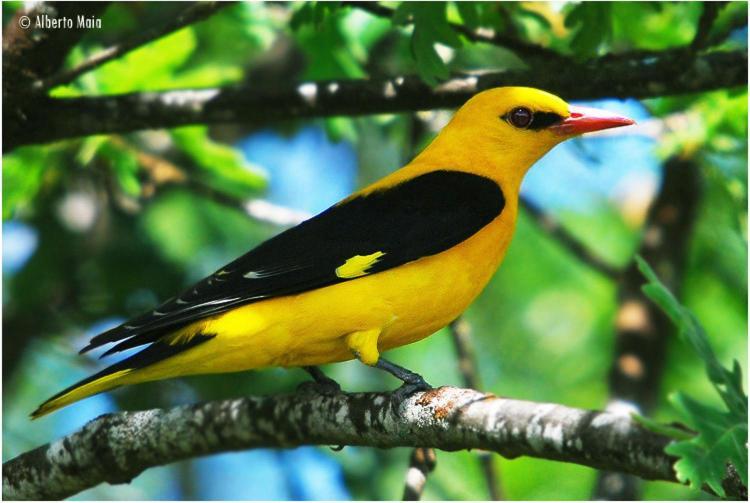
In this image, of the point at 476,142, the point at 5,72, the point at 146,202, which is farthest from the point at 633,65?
the point at 146,202

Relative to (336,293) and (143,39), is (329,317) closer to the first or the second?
(336,293)

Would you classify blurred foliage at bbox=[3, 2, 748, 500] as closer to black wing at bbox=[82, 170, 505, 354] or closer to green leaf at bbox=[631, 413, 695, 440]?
black wing at bbox=[82, 170, 505, 354]

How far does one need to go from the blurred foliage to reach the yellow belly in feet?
2.89

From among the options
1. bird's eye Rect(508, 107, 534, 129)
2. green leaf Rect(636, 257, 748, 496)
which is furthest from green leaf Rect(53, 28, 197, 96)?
green leaf Rect(636, 257, 748, 496)

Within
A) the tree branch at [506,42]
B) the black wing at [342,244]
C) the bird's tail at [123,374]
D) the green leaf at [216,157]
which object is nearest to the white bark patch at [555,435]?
the black wing at [342,244]

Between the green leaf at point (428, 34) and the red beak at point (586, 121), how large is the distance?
82 centimetres

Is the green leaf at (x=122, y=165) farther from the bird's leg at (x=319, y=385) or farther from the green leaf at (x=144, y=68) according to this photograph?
the bird's leg at (x=319, y=385)

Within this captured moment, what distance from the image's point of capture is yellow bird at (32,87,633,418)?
16.4 ft

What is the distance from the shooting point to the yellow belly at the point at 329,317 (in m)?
5.05

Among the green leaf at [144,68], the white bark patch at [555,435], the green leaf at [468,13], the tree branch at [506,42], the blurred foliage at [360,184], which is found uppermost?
the green leaf at [468,13]

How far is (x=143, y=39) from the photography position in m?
5.40

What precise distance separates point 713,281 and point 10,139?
5.03 m

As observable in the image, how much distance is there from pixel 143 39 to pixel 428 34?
4.34 feet

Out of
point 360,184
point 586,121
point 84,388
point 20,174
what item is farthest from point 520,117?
point 360,184
